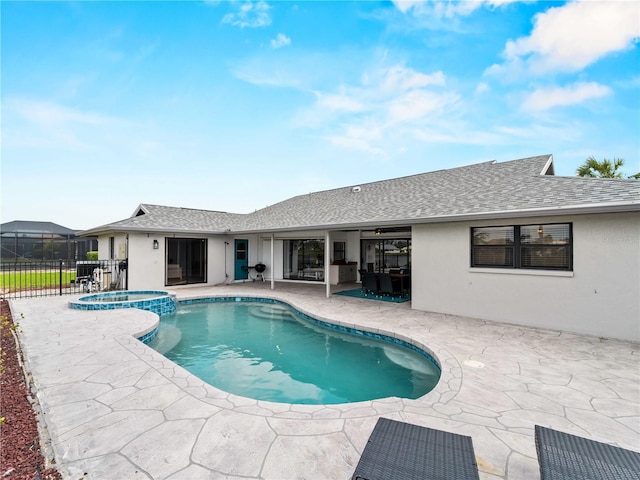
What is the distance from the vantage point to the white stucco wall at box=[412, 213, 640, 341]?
259 inches

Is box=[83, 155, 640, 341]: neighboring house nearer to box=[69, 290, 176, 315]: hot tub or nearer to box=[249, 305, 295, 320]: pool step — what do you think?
box=[69, 290, 176, 315]: hot tub

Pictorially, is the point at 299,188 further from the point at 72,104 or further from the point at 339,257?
the point at 72,104

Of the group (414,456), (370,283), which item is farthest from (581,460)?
(370,283)

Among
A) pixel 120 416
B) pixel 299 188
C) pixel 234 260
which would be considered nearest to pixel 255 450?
pixel 120 416

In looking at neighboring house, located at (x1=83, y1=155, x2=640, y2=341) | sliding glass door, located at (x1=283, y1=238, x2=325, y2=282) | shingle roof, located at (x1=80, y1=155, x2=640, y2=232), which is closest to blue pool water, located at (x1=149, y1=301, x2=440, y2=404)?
neighboring house, located at (x1=83, y1=155, x2=640, y2=341)

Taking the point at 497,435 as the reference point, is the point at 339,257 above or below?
above

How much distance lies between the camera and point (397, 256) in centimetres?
1522

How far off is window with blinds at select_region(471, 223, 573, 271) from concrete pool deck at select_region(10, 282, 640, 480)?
1.97 meters

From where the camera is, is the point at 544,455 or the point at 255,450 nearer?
the point at 544,455

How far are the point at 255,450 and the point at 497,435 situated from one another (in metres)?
2.49

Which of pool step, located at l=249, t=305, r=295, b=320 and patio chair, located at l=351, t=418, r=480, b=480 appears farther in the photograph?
pool step, located at l=249, t=305, r=295, b=320

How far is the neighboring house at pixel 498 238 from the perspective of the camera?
6.69m

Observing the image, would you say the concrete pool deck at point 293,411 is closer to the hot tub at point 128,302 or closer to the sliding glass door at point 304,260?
the hot tub at point 128,302

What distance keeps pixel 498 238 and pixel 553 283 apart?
5.44 feet
